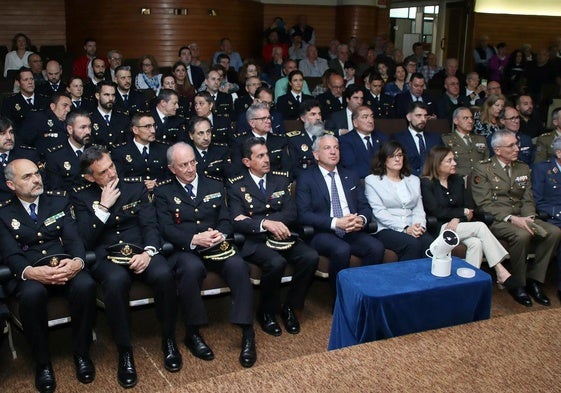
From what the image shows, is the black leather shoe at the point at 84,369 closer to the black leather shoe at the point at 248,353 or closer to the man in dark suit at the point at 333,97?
the black leather shoe at the point at 248,353

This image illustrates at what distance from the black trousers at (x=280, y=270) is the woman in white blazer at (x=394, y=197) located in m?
0.60

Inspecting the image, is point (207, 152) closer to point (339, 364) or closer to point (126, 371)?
point (126, 371)

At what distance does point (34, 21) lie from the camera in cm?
1069

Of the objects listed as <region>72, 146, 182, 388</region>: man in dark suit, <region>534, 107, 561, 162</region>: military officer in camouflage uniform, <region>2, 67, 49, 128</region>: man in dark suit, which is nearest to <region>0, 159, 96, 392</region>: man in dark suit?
<region>72, 146, 182, 388</region>: man in dark suit

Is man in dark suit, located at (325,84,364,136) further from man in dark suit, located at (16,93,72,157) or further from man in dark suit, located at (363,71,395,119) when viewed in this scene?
man in dark suit, located at (16,93,72,157)

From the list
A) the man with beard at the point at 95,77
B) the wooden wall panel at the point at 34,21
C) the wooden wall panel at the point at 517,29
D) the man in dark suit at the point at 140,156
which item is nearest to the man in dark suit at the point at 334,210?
the man in dark suit at the point at 140,156

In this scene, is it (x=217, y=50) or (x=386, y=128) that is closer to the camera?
(x=386, y=128)

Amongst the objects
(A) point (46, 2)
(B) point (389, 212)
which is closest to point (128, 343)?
(B) point (389, 212)

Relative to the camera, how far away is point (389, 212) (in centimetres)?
404

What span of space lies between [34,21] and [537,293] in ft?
31.8

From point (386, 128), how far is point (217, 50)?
17.1ft

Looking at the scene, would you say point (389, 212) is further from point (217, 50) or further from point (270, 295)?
point (217, 50)

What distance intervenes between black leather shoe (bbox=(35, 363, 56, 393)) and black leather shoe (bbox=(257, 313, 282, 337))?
1.20 m

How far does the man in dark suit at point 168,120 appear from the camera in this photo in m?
5.20
